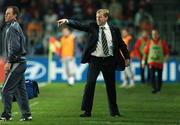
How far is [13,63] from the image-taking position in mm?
16609

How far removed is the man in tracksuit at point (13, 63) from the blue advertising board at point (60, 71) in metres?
16.4

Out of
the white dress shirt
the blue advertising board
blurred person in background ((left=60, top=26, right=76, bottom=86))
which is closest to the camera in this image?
the white dress shirt

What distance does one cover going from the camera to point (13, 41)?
16328 millimetres

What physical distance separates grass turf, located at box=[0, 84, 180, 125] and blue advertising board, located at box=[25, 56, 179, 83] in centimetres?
304

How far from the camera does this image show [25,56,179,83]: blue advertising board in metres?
33.2

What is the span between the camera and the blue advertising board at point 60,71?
33.2 meters

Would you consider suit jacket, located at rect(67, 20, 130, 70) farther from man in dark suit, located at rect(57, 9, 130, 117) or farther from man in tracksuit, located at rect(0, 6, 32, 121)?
man in tracksuit, located at rect(0, 6, 32, 121)

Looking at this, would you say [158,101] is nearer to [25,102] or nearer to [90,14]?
[25,102]

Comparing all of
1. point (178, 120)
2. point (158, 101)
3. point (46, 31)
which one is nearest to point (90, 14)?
point (46, 31)

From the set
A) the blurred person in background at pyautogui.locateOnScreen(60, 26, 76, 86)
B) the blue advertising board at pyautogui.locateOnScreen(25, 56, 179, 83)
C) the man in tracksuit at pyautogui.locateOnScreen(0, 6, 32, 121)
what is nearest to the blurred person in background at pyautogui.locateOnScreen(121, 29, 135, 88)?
the blue advertising board at pyautogui.locateOnScreen(25, 56, 179, 83)

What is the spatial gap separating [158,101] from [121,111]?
362 centimetres

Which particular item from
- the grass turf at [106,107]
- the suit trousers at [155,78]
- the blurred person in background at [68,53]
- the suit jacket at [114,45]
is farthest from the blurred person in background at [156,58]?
the suit jacket at [114,45]

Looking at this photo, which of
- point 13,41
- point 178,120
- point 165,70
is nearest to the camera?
point 13,41

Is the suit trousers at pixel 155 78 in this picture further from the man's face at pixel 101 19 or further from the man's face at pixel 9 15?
the man's face at pixel 9 15
